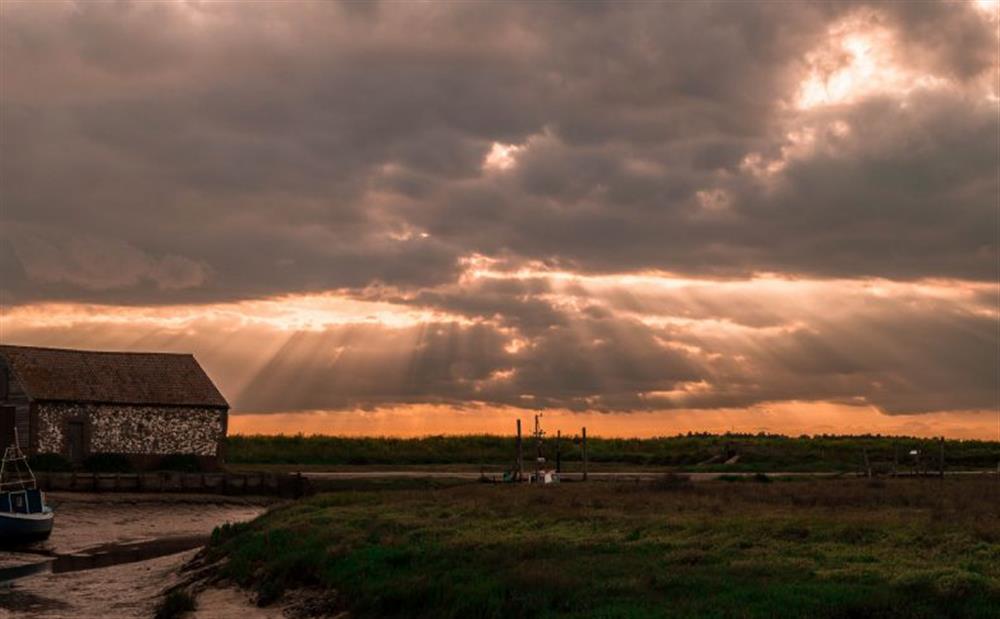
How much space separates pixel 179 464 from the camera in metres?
70.1

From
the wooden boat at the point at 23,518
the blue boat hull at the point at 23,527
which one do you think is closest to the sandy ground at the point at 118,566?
the blue boat hull at the point at 23,527

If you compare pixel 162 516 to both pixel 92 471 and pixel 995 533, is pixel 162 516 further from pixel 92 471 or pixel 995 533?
pixel 995 533

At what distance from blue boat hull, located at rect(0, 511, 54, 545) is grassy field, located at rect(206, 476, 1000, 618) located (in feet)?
29.0

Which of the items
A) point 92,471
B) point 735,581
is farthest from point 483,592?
point 92,471

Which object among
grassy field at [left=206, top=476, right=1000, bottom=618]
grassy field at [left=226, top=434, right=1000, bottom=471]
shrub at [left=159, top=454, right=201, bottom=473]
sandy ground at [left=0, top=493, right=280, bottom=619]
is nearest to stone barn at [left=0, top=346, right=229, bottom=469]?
shrub at [left=159, top=454, right=201, bottom=473]

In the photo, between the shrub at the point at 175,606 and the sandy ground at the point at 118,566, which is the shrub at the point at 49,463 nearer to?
the sandy ground at the point at 118,566

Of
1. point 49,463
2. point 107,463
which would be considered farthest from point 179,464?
point 49,463

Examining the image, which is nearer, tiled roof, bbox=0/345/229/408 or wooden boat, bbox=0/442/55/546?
wooden boat, bbox=0/442/55/546

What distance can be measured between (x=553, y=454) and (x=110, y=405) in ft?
141

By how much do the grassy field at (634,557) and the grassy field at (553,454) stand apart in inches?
1720

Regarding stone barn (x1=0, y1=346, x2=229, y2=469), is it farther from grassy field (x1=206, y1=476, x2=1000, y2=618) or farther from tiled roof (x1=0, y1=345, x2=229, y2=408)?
grassy field (x1=206, y1=476, x2=1000, y2=618)

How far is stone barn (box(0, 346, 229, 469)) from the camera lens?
66312mm

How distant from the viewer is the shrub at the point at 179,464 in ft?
229

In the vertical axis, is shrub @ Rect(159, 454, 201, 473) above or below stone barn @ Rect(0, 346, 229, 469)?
below
